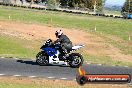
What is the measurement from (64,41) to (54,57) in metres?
1.31

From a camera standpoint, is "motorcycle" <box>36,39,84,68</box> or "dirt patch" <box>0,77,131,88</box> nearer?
"dirt patch" <box>0,77,131,88</box>

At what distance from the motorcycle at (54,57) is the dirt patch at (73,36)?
15697mm

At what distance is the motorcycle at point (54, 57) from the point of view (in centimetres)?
2097

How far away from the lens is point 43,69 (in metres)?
20.0

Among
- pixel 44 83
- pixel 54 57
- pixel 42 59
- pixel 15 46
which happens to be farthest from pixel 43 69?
pixel 15 46

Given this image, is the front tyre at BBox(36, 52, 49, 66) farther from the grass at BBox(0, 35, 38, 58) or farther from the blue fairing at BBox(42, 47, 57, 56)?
the grass at BBox(0, 35, 38, 58)

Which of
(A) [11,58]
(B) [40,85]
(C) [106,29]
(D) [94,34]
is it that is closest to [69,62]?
(A) [11,58]

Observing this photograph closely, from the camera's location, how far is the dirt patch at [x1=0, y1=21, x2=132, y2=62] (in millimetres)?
38953

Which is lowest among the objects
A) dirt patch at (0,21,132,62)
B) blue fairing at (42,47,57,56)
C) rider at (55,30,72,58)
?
dirt patch at (0,21,132,62)

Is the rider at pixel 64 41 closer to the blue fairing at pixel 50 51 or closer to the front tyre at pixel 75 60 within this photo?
the front tyre at pixel 75 60

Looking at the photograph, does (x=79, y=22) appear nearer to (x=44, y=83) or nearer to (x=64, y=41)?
(x=64, y=41)

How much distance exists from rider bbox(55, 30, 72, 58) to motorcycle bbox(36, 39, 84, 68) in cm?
31

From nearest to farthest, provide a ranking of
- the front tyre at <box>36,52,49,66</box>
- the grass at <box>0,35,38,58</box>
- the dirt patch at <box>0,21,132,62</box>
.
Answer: the front tyre at <box>36,52,49,66</box> < the grass at <box>0,35,38,58</box> < the dirt patch at <box>0,21,132,62</box>

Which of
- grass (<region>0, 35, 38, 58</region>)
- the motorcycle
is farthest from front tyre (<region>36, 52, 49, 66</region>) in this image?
grass (<region>0, 35, 38, 58</region>)
